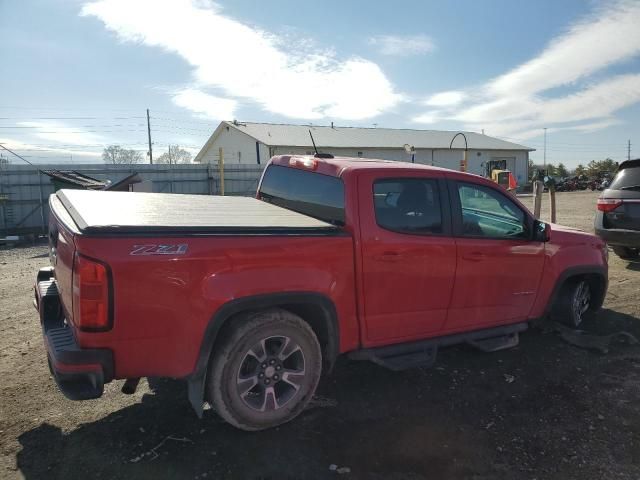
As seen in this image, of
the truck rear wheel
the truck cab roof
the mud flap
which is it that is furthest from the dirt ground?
the truck cab roof

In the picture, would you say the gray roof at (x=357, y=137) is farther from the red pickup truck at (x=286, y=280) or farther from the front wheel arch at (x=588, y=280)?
the red pickup truck at (x=286, y=280)

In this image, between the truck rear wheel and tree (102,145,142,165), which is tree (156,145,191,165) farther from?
the truck rear wheel

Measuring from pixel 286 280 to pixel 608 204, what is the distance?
22.9ft

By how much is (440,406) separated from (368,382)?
0.64 m

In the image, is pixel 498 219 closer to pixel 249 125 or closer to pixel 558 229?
pixel 558 229

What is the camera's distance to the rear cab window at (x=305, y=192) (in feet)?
11.4

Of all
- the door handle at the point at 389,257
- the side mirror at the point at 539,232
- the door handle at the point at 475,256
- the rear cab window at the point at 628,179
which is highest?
the rear cab window at the point at 628,179

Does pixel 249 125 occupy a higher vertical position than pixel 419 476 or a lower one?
higher

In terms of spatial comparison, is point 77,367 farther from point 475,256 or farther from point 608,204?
point 608,204

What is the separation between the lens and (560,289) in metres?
4.90

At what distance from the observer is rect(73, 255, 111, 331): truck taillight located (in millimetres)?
2422

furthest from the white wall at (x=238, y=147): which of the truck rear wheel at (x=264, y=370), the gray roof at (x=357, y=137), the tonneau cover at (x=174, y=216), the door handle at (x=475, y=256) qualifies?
the truck rear wheel at (x=264, y=370)

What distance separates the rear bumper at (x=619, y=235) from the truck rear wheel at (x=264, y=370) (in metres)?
6.51

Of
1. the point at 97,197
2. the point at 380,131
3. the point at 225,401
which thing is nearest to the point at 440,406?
the point at 225,401
